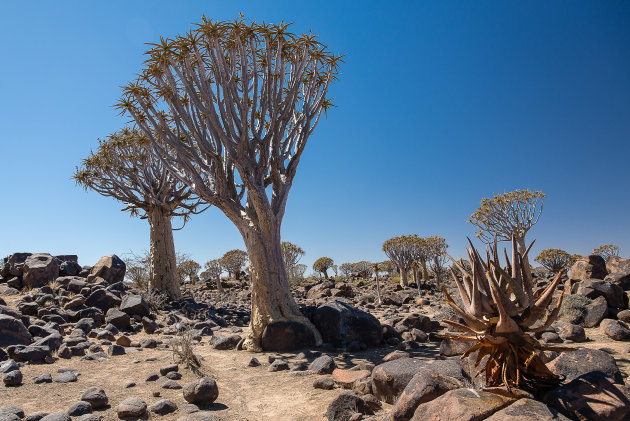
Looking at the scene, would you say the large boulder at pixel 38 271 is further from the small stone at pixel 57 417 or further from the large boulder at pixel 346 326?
the small stone at pixel 57 417

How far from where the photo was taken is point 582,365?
A: 2.92 metres

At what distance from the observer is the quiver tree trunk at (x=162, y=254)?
531 inches

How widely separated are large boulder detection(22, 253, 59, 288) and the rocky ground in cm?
116

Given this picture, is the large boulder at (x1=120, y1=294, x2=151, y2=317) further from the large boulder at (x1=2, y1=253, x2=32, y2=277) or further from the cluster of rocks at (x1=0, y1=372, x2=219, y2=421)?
the cluster of rocks at (x1=0, y1=372, x2=219, y2=421)

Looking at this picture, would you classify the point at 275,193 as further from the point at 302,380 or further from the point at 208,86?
the point at 302,380

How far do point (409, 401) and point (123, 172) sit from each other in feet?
46.0

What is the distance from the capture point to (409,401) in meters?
2.87

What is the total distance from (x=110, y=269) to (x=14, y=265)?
9.34 ft

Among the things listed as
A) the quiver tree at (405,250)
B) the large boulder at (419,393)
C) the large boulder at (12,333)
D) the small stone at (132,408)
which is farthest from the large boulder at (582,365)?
the quiver tree at (405,250)

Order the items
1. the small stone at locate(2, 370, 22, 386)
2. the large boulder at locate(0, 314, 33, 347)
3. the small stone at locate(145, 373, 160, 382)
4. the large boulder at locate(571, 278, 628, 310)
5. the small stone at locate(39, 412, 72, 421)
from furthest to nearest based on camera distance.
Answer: the large boulder at locate(571, 278, 628, 310) < the large boulder at locate(0, 314, 33, 347) < the small stone at locate(145, 373, 160, 382) < the small stone at locate(2, 370, 22, 386) < the small stone at locate(39, 412, 72, 421)

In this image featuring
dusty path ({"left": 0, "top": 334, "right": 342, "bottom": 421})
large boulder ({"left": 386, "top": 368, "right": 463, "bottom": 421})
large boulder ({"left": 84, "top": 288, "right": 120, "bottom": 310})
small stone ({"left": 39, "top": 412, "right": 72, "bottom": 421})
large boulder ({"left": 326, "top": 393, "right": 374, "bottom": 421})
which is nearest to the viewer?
large boulder ({"left": 386, "top": 368, "right": 463, "bottom": 421})

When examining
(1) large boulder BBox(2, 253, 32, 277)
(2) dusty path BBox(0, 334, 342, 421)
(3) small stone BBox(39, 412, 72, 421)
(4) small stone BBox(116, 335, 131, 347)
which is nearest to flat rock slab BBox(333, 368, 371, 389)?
(2) dusty path BBox(0, 334, 342, 421)

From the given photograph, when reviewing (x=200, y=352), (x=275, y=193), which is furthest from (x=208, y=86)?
(x=200, y=352)

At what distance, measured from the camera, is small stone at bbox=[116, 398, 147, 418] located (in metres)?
3.69
